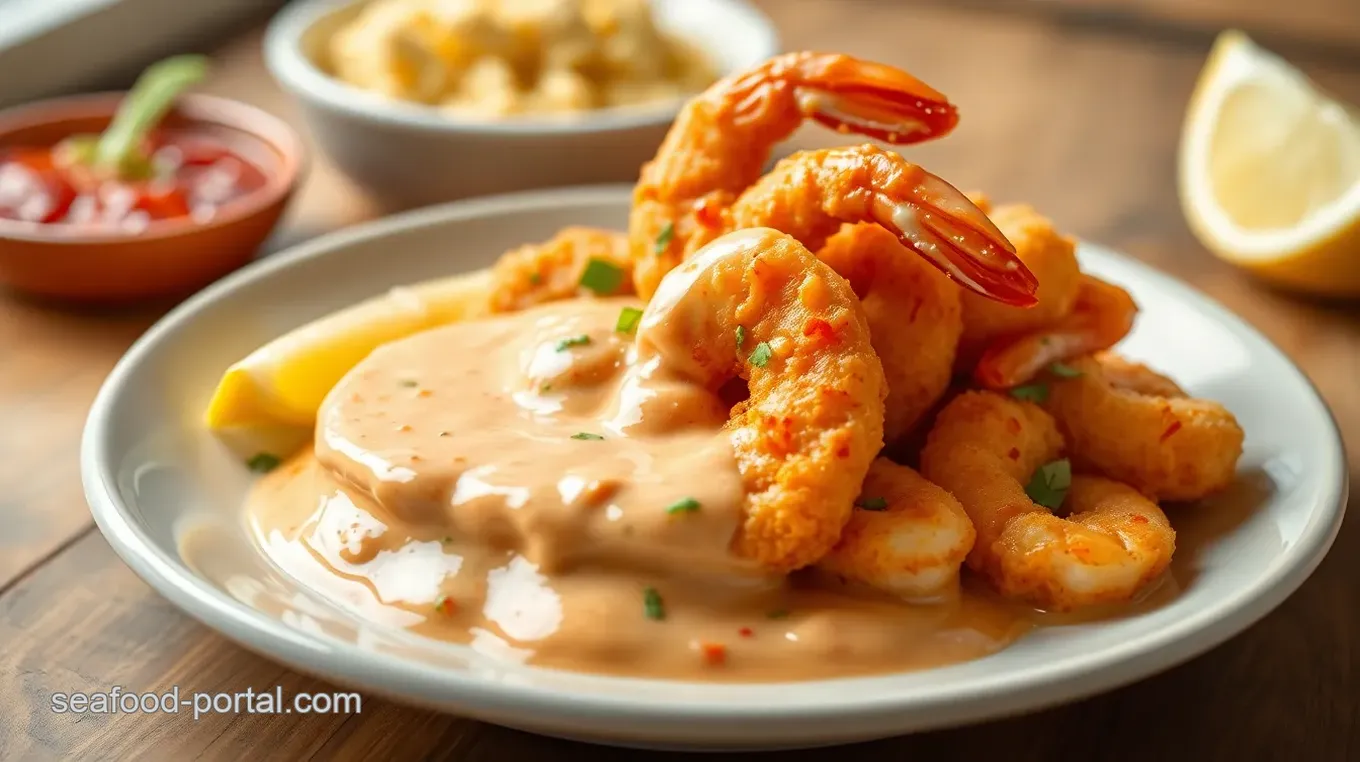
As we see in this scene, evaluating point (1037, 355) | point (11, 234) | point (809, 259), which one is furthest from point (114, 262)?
point (1037, 355)

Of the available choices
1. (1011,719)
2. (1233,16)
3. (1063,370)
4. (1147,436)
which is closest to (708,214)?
(1063,370)

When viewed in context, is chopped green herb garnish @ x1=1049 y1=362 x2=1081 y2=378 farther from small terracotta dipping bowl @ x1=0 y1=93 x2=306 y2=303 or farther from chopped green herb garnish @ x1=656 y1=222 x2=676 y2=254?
small terracotta dipping bowl @ x1=0 y1=93 x2=306 y2=303

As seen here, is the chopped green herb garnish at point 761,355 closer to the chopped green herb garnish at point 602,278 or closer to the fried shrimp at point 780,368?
the fried shrimp at point 780,368

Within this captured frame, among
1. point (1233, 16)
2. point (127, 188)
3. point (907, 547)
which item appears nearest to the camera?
point (907, 547)

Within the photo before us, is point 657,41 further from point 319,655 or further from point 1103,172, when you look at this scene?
point 319,655

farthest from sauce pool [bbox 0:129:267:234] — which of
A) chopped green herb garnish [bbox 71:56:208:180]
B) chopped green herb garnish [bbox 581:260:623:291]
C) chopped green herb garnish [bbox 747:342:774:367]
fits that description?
chopped green herb garnish [bbox 747:342:774:367]

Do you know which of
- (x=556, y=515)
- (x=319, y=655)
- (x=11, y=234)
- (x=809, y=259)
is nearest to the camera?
(x=319, y=655)

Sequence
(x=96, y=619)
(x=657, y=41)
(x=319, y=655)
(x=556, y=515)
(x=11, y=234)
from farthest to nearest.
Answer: (x=657, y=41), (x=11, y=234), (x=96, y=619), (x=556, y=515), (x=319, y=655)

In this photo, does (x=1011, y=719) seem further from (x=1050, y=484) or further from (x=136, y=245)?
(x=136, y=245)
